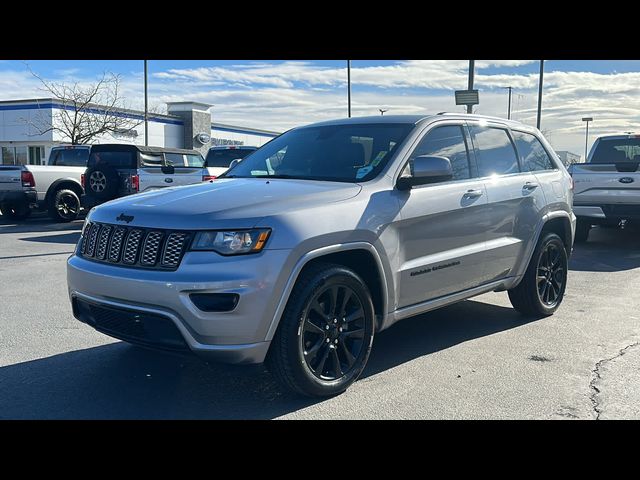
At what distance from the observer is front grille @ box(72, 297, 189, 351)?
3664mm

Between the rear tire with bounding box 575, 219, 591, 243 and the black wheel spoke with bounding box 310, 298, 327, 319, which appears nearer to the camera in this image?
the black wheel spoke with bounding box 310, 298, 327, 319

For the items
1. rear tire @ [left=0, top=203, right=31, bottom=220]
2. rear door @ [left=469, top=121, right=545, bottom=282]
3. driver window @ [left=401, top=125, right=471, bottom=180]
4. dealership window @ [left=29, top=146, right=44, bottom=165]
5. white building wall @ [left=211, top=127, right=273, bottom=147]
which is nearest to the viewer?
driver window @ [left=401, top=125, right=471, bottom=180]

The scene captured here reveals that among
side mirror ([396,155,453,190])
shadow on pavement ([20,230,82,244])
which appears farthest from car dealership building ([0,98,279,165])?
side mirror ([396,155,453,190])

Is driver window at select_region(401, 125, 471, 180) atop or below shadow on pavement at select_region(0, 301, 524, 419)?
atop

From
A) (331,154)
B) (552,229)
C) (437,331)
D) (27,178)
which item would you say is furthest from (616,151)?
(27,178)

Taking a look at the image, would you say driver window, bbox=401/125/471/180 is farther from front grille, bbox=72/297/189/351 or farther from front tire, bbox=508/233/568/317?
front grille, bbox=72/297/189/351

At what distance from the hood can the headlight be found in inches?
1.7

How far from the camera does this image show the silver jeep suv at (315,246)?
3.63 m

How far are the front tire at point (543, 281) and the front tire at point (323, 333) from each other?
2285mm

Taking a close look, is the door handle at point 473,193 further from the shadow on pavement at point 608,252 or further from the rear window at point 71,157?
the rear window at point 71,157

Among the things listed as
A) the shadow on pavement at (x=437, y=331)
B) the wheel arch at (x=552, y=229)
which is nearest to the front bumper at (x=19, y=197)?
the shadow on pavement at (x=437, y=331)

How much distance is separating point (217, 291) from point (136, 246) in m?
0.66

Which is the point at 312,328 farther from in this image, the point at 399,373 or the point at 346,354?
the point at 399,373
